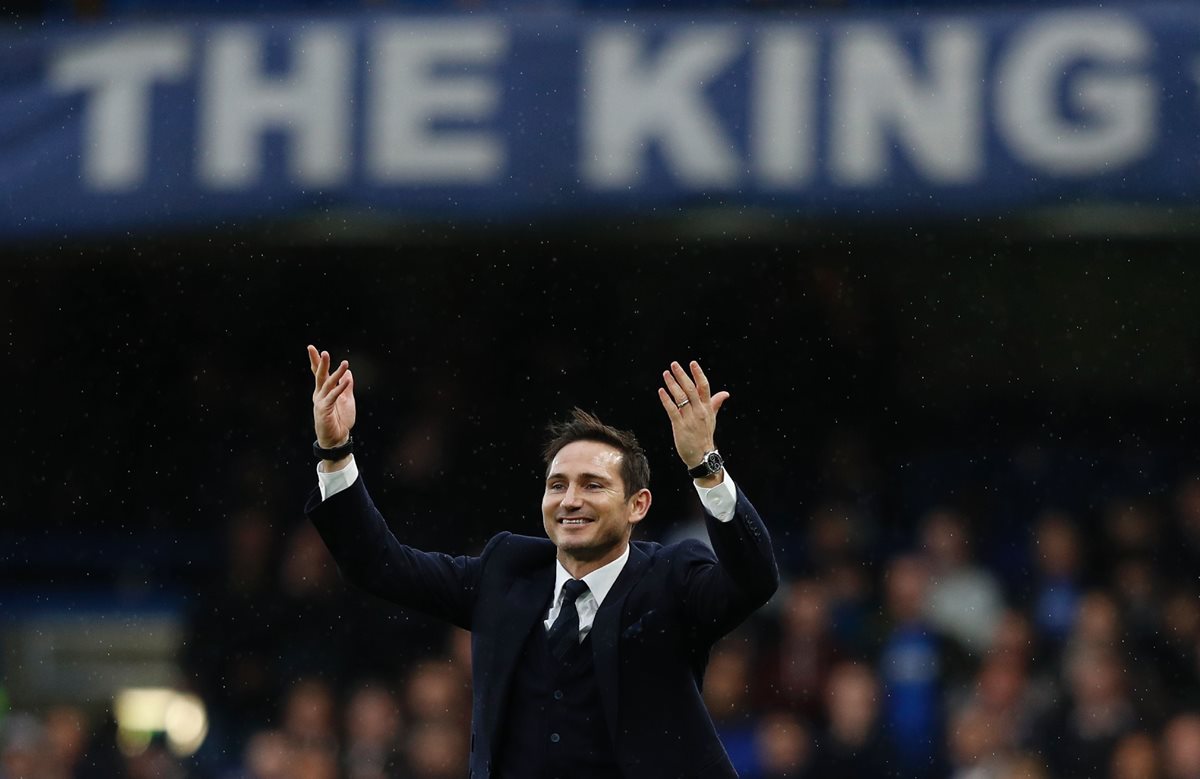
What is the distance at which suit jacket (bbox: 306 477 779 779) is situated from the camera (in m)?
4.51

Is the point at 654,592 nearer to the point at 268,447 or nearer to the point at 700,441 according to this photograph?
the point at 700,441

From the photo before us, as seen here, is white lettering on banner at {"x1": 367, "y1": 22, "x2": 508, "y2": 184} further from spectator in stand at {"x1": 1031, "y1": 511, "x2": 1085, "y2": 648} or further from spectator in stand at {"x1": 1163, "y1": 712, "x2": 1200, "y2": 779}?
spectator in stand at {"x1": 1163, "y1": 712, "x2": 1200, "y2": 779}

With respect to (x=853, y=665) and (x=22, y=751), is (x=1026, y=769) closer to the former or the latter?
(x=853, y=665)

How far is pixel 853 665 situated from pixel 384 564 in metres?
4.74

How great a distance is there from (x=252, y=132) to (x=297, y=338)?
98.6 inches

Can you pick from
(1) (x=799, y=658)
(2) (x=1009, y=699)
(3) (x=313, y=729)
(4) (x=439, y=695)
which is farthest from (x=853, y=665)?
(3) (x=313, y=729)

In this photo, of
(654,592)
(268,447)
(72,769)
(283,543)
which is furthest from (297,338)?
(654,592)

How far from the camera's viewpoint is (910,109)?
9.89 metres

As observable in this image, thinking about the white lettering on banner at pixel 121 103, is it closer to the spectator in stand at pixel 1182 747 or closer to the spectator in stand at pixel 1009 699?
the spectator in stand at pixel 1009 699

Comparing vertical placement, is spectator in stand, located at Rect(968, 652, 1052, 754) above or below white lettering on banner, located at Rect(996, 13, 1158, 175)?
below

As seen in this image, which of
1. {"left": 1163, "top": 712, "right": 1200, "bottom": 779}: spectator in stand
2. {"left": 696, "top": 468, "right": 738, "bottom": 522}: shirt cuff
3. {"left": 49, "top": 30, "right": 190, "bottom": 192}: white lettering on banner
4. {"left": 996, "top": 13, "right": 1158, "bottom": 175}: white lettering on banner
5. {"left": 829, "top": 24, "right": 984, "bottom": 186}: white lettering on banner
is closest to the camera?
{"left": 696, "top": 468, "right": 738, "bottom": 522}: shirt cuff

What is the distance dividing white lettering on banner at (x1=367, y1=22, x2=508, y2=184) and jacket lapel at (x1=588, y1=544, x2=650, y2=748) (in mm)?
5652

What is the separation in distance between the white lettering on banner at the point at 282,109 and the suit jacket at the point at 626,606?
5.62m

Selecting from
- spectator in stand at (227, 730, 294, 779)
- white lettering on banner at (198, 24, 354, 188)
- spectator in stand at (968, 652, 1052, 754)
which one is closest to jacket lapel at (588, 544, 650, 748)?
spectator in stand at (968, 652, 1052, 754)
